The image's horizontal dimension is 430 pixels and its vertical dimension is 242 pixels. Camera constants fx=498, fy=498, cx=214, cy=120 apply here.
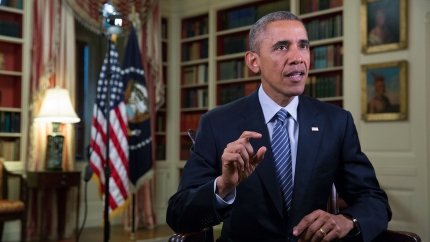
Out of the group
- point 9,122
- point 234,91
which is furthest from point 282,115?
point 234,91

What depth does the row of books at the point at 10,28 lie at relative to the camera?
541 centimetres

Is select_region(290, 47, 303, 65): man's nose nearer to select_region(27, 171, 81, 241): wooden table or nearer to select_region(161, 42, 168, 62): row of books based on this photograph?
select_region(27, 171, 81, 241): wooden table

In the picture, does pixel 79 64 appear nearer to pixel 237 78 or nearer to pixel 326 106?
pixel 237 78

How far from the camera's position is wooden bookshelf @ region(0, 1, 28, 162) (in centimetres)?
536

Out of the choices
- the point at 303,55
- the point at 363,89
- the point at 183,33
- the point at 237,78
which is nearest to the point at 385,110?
the point at 363,89

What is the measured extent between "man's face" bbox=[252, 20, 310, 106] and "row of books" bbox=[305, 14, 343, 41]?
4109 millimetres

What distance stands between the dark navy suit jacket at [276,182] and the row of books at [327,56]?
13.1ft

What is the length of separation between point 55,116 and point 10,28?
1192mm

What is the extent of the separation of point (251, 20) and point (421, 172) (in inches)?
112

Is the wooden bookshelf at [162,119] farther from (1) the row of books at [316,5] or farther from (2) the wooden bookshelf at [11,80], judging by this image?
(1) the row of books at [316,5]

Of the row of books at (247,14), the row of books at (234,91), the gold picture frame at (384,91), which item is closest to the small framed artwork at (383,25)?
the gold picture frame at (384,91)

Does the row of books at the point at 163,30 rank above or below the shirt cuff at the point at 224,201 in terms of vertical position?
above

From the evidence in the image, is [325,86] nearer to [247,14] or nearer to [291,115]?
[247,14]

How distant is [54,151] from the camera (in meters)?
5.38
